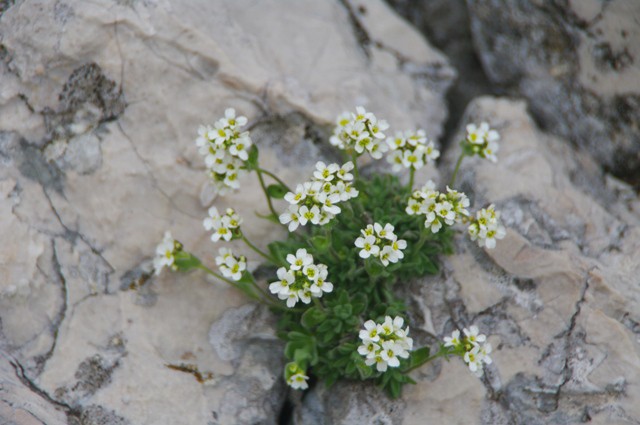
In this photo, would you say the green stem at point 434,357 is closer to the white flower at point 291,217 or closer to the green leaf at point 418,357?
the green leaf at point 418,357

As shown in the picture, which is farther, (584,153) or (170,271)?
(584,153)

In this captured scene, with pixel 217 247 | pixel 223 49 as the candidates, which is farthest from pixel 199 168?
pixel 223 49

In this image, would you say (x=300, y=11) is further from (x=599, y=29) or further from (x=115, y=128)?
(x=599, y=29)

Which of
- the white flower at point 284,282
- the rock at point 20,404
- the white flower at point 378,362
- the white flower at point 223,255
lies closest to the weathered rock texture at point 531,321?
the white flower at point 378,362

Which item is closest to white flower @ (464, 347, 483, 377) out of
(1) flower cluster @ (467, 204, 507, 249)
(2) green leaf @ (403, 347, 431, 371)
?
(2) green leaf @ (403, 347, 431, 371)

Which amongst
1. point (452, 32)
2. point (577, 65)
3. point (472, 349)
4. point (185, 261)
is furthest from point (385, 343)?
point (452, 32)

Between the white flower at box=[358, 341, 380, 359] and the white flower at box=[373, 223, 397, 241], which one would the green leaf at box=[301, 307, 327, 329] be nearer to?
the white flower at box=[358, 341, 380, 359]
